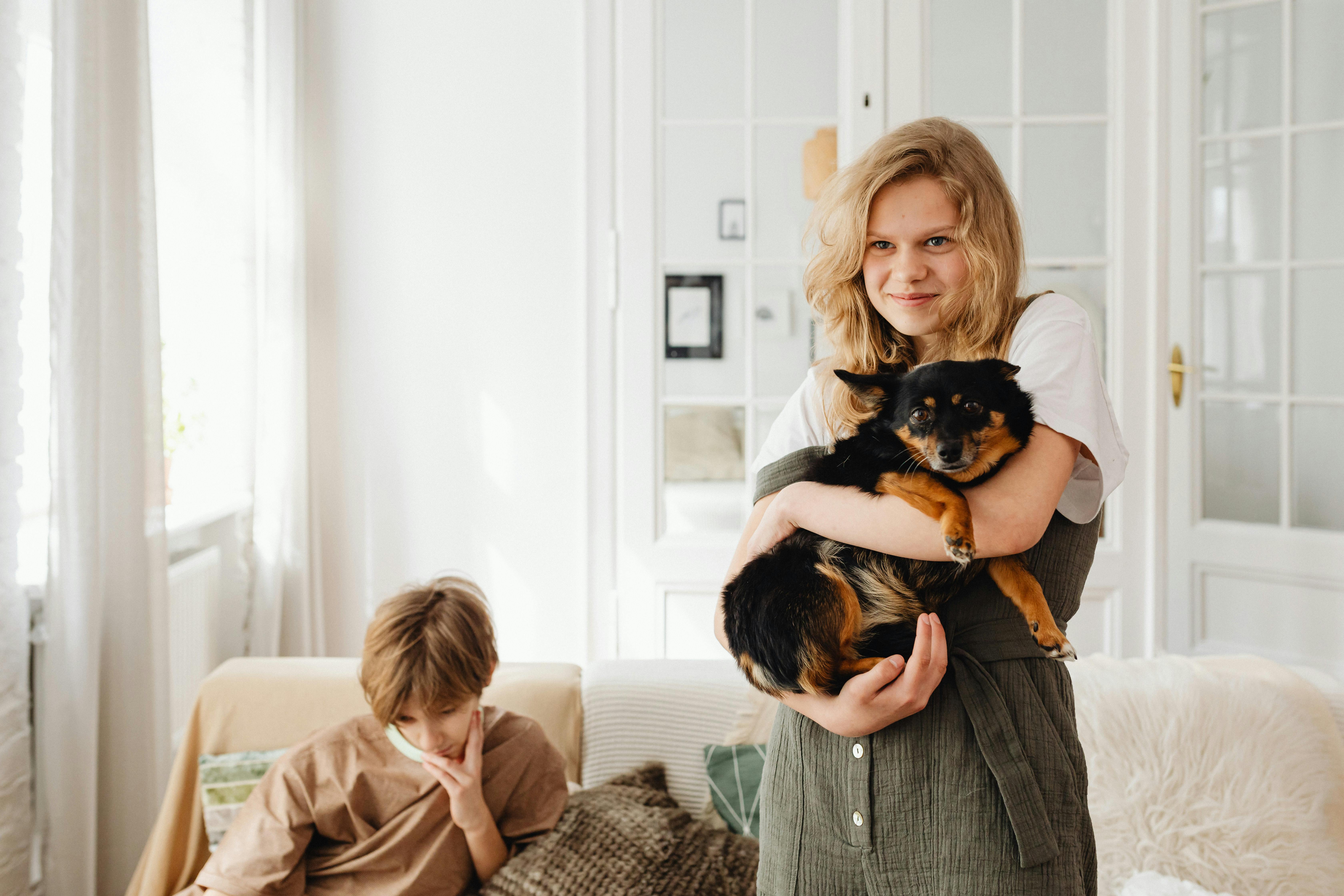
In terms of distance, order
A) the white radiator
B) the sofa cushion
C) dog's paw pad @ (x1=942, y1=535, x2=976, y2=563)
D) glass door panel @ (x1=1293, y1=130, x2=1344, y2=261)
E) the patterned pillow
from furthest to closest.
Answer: glass door panel @ (x1=1293, y1=130, x2=1344, y2=261)
the white radiator
the sofa cushion
the patterned pillow
dog's paw pad @ (x1=942, y1=535, x2=976, y2=563)

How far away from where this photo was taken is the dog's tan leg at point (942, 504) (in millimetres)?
756

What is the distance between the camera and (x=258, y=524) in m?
2.81

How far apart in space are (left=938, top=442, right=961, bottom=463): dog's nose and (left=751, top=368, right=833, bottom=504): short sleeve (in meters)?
0.20

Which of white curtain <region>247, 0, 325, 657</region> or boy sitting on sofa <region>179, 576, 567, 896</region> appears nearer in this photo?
boy sitting on sofa <region>179, 576, 567, 896</region>

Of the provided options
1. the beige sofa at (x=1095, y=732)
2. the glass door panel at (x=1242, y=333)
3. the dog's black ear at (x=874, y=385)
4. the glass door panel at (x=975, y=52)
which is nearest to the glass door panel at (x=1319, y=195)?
the glass door panel at (x=1242, y=333)

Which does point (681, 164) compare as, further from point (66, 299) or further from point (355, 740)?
point (355, 740)

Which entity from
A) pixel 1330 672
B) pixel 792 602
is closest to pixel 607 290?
pixel 792 602

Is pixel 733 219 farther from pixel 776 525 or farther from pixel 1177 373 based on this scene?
pixel 776 525

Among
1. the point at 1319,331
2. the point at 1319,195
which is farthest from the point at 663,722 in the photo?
the point at 1319,195

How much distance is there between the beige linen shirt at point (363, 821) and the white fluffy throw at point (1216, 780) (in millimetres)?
1007

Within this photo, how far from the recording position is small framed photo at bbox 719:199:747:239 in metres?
2.79

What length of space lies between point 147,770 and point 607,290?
1864 millimetres

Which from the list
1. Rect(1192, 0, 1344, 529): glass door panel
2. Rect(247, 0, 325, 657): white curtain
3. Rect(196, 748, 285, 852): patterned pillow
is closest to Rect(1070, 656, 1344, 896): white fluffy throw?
Rect(1192, 0, 1344, 529): glass door panel

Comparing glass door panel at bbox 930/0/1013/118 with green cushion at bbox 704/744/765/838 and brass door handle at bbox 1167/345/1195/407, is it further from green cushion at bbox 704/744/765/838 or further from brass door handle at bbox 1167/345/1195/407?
green cushion at bbox 704/744/765/838
